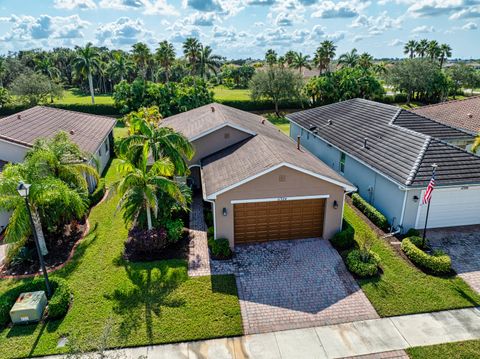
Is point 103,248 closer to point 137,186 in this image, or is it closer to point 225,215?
point 137,186

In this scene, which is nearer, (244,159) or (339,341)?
(339,341)

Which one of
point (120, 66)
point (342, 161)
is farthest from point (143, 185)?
point (120, 66)

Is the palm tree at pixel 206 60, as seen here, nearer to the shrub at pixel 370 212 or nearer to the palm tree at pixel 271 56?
the palm tree at pixel 271 56

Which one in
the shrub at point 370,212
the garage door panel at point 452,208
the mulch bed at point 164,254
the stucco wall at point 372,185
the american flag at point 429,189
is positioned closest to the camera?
the american flag at point 429,189

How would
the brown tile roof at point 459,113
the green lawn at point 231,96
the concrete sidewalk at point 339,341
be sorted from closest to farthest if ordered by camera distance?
1. the concrete sidewalk at point 339,341
2. the brown tile roof at point 459,113
3. the green lawn at point 231,96

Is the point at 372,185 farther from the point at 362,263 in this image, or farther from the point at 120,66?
the point at 120,66

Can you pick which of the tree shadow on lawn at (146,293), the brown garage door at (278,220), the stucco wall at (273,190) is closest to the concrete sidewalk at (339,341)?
the tree shadow on lawn at (146,293)

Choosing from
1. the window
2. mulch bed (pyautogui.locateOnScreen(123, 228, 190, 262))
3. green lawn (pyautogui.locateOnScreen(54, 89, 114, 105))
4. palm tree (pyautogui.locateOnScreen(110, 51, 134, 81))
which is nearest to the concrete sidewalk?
mulch bed (pyautogui.locateOnScreen(123, 228, 190, 262))
